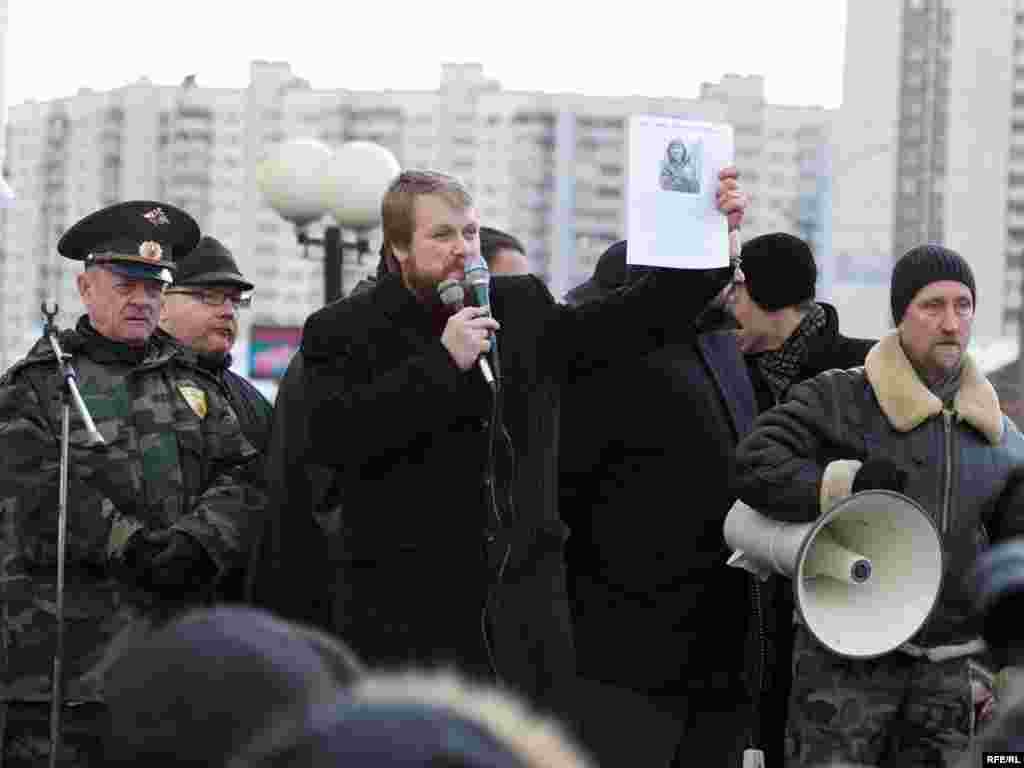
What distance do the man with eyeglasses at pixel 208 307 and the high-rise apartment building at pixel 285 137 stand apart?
114512 millimetres

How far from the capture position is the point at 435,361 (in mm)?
5312

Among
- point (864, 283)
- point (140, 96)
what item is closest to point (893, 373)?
point (864, 283)

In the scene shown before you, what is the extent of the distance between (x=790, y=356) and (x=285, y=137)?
402 feet

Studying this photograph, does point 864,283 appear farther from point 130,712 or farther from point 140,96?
point 130,712

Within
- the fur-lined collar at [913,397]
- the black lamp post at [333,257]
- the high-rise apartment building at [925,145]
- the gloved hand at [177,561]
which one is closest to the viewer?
the fur-lined collar at [913,397]

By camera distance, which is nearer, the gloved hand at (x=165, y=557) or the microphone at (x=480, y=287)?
the microphone at (x=480, y=287)

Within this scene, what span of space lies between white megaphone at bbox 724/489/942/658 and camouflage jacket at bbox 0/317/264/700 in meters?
1.41

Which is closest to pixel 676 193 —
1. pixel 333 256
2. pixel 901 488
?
pixel 901 488

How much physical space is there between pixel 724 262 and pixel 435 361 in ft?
2.63

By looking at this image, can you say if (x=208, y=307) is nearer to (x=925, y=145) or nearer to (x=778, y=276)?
(x=778, y=276)

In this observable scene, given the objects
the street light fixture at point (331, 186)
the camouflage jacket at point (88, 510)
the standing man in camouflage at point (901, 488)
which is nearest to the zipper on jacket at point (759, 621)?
the standing man in camouflage at point (901, 488)

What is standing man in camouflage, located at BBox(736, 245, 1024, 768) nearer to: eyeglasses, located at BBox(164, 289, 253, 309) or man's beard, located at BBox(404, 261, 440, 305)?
man's beard, located at BBox(404, 261, 440, 305)

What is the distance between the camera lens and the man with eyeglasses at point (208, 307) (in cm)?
730

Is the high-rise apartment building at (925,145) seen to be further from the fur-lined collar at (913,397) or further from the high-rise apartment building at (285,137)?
the fur-lined collar at (913,397)
